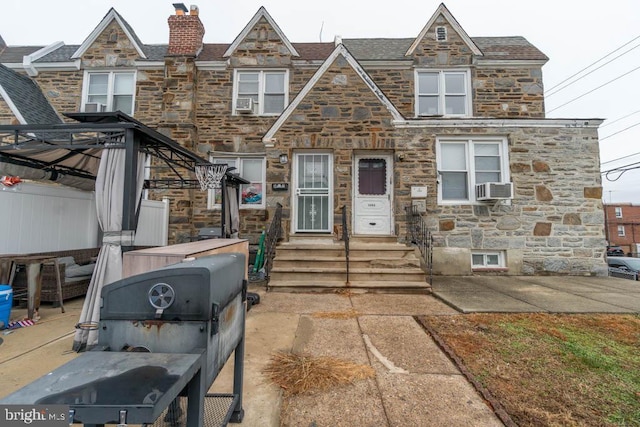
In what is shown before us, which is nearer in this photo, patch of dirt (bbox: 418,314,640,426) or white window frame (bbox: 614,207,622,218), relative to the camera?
patch of dirt (bbox: 418,314,640,426)

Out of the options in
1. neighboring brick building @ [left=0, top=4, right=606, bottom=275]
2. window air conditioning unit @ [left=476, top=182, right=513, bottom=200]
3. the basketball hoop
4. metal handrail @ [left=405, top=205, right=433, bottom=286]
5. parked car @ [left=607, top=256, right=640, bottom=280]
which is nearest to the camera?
the basketball hoop

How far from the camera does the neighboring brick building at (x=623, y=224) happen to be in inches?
1455

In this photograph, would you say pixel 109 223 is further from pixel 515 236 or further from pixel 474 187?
pixel 515 236

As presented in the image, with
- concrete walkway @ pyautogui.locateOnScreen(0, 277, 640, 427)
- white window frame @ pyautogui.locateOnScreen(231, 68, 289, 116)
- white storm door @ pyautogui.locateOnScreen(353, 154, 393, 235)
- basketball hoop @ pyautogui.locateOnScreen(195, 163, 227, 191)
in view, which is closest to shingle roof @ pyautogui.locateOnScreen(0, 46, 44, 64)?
white window frame @ pyautogui.locateOnScreen(231, 68, 289, 116)

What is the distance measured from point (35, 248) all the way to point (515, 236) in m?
11.6

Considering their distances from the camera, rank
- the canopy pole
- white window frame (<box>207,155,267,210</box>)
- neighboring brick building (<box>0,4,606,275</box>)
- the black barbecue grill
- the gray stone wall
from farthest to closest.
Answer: white window frame (<box>207,155,267,210</box>) < the gray stone wall < neighboring brick building (<box>0,4,606,275</box>) < the canopy pole < the black barbecue grill

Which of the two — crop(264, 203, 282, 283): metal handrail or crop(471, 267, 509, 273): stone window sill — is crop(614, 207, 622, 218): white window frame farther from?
crop(264, 203, 282, 283): metal handrail

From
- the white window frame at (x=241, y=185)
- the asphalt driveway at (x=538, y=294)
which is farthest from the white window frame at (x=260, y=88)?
the asphalt driveway at (x=538, y=294)

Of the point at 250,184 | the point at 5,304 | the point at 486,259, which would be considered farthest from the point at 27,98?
the point at 486,259

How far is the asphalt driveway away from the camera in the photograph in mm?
5043

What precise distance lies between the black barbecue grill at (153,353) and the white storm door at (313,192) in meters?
6.05

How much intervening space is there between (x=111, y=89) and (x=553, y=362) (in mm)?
13757

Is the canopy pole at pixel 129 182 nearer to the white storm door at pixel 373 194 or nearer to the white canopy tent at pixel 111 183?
the white canopy tent at pixel 111 183

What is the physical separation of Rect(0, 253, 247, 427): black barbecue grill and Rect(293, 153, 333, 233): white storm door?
6.05m
